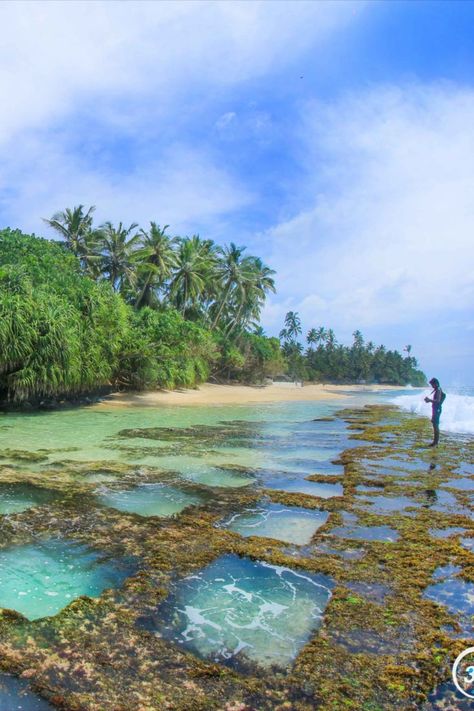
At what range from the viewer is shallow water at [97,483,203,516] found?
6.77m

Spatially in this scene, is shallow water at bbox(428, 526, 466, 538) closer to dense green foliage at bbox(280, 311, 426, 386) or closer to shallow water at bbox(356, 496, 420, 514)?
shallow water at bbox(356, 496, 420, 514)

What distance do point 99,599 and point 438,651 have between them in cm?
276

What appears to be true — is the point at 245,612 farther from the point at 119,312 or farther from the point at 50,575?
the point at 119,312

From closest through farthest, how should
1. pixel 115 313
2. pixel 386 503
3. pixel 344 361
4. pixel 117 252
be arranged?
pixel 386 503
pixel 115 313
pixel 117 252
pixel 344 361

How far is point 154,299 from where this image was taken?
147ft

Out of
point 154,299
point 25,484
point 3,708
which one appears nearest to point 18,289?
point 25,484

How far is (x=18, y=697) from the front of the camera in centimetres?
284

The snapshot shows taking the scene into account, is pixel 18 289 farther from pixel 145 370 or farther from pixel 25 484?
pixel 25 484

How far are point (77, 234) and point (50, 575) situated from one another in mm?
41555

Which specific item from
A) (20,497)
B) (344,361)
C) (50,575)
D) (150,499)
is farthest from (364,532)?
(344,361)

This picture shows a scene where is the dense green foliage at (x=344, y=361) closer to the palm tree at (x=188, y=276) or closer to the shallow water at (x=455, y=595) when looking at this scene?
the palm tree at (x=188, y=276)

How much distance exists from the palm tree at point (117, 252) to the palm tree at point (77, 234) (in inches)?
33.7

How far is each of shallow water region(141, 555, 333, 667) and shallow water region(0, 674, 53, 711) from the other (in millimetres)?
999

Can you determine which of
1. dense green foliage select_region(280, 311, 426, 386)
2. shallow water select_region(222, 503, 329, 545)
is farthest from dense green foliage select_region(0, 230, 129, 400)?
dense green foliage select_region(280, 311, 426, 386)
